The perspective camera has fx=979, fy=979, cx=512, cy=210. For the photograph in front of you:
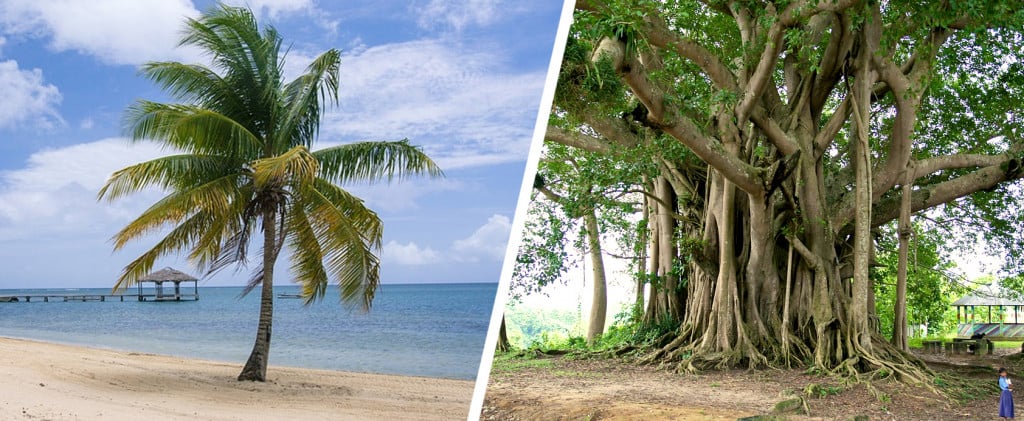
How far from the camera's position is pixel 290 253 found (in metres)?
10.2

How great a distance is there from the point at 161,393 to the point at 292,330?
21.5m

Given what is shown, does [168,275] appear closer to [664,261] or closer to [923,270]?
[664,261]

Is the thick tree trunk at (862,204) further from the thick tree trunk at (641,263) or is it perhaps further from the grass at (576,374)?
the thick tree trunk at (641,263)

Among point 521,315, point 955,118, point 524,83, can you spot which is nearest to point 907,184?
point 955,118

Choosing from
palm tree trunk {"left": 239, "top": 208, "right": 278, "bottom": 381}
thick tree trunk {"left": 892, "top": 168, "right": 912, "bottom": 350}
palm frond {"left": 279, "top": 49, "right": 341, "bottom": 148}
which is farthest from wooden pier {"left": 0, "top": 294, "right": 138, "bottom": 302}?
thick tree trunk {"left": 892, "top": 168, "right": 912, "bottom": 350}

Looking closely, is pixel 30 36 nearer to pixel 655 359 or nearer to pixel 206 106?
pixel 206 106

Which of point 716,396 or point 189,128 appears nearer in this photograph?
point 716,396

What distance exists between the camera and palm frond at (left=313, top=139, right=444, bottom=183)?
986 cm

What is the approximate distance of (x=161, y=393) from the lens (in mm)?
12836

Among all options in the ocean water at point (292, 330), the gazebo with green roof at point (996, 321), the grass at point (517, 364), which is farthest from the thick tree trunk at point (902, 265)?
the ocean water at point (292, 330)

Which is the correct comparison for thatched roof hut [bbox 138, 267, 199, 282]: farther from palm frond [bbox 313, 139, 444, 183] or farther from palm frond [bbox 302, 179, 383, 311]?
palm frond [bbox 302, 179, 383, 311]

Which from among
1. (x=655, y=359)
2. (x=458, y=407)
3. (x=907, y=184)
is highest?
(x=907, y=184)

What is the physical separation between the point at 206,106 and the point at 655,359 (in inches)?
219

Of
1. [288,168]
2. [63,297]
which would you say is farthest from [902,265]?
[63,297]
